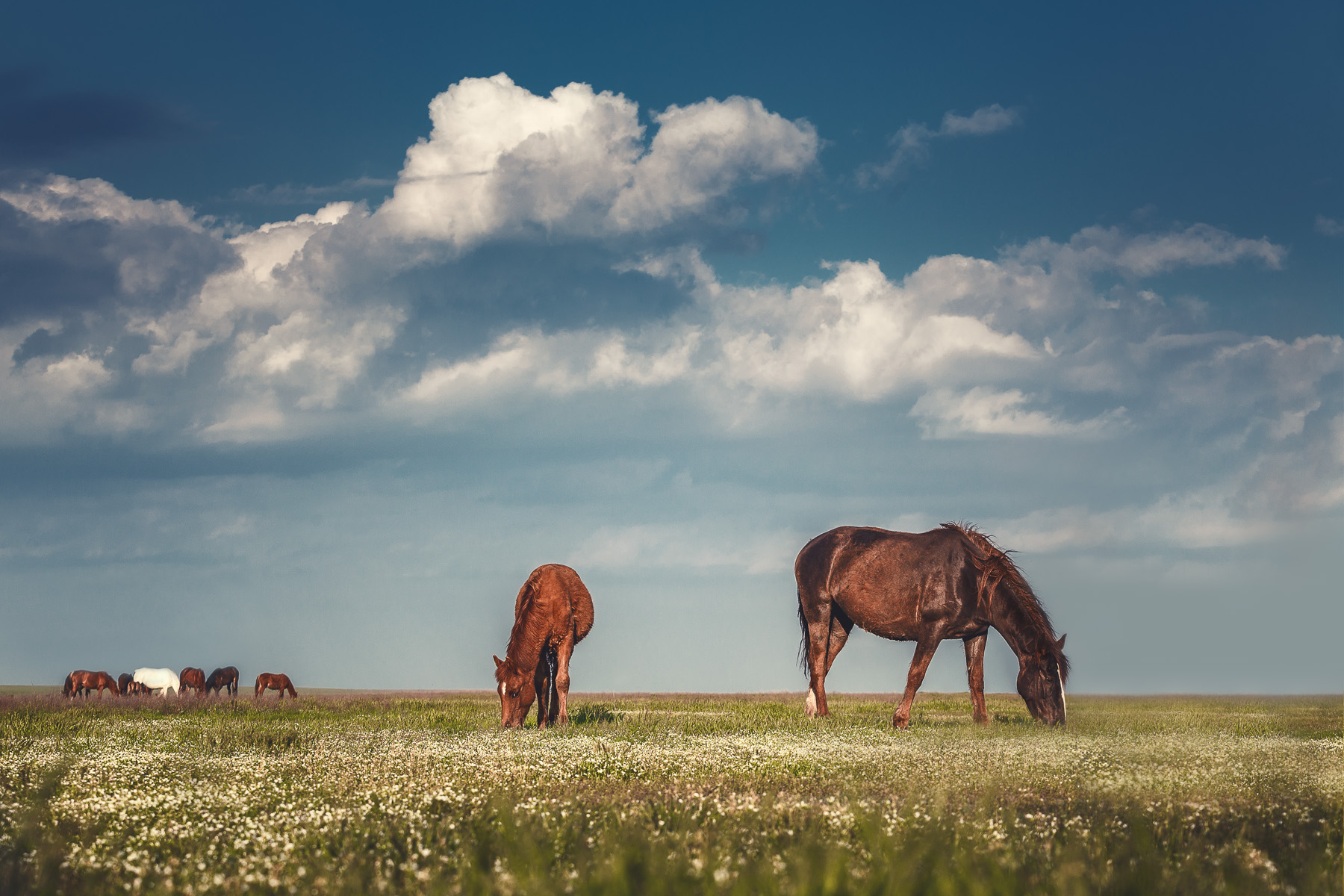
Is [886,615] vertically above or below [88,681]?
above

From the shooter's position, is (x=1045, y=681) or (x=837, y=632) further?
(x=837, y=632)

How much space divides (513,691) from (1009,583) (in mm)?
10628

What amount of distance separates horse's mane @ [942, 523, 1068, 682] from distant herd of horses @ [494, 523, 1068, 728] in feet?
0.07

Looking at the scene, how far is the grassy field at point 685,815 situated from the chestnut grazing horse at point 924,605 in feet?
10.9

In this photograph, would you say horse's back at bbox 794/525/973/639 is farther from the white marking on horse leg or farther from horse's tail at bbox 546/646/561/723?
horse's tail at bbox 546/646/561/723

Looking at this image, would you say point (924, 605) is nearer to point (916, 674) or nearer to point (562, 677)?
point (916, 674)

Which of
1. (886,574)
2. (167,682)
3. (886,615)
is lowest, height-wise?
(167,682)

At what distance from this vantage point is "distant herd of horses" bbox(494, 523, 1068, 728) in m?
17.4

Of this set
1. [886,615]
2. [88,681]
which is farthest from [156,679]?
[886,615]

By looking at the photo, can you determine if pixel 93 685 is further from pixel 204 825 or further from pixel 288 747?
pixel 204 825

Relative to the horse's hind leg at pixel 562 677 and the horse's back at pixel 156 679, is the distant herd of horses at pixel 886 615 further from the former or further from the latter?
the horse's back at pixel 156 679

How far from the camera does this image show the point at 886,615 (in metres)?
19.5

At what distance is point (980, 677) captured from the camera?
61.8 ft

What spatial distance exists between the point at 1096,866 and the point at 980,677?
13.9m
